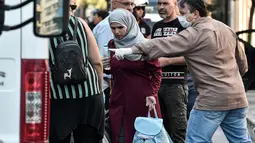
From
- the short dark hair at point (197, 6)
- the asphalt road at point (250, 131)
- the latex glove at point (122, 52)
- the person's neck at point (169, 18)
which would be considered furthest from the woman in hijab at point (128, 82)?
the asphalt road at point (250, 131)

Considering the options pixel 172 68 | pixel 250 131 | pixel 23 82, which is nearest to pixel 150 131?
pixel 172 68

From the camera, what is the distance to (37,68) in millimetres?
4410

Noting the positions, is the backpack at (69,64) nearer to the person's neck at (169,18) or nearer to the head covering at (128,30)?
the head covering at (128,30)

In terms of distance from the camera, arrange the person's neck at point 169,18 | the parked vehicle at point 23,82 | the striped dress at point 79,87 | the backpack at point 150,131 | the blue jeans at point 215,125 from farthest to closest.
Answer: the person's neck at point 169,18 < the backpack at point 150,131 < the blue jeans at point 215,125 < the striped dress at point 79,87 < the parked vehicle at point 23,82

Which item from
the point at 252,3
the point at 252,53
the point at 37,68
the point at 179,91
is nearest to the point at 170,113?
the point at 179,91

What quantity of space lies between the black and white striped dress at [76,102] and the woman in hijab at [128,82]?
74cm

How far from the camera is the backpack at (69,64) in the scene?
5320 mm

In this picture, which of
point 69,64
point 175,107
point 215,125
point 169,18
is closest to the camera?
point 69,64

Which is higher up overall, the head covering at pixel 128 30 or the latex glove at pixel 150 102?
the head covering at pixel 128 30

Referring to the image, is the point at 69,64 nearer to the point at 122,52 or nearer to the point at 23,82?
the point at 122,52

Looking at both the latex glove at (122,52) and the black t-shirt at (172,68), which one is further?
the black t-shirt at (172,68)

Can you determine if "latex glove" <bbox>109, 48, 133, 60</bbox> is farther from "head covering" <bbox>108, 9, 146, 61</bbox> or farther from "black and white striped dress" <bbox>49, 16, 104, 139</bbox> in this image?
"head covering" <bbox>108, 9, 146, 61</bbox>

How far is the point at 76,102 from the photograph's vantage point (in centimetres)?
578

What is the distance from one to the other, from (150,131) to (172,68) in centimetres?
165
